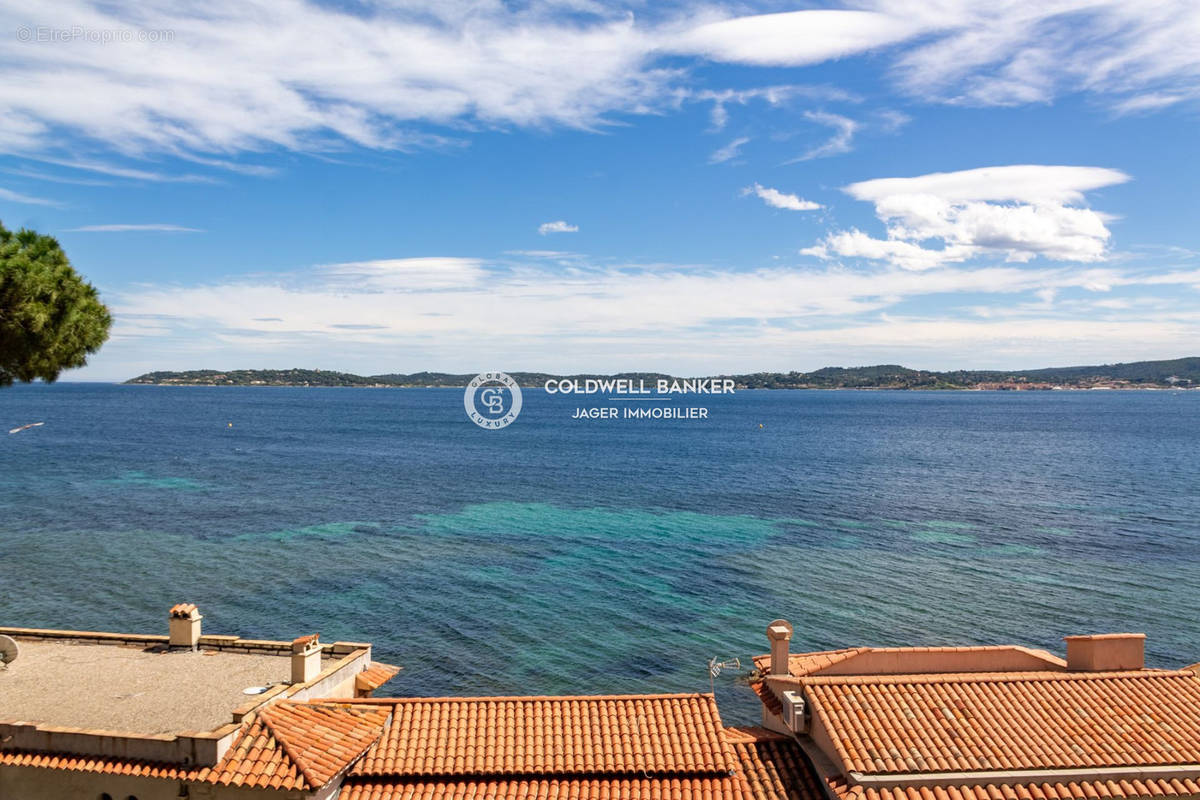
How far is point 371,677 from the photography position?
64.3 feet

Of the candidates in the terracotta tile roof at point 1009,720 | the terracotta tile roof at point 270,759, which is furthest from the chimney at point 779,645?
the terracotta tile roof at point 270,759

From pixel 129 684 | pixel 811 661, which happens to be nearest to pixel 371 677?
pixel 129 684

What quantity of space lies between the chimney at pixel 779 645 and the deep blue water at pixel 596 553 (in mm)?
9809

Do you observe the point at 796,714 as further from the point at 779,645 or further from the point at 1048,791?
the point at 1048,791

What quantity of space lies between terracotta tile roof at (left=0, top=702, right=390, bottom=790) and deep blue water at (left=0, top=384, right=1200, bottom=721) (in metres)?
14.4

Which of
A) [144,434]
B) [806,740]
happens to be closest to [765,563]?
[806,740]

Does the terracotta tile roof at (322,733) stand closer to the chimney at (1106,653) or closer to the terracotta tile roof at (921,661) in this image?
the terracotta tile roof at (921,661)

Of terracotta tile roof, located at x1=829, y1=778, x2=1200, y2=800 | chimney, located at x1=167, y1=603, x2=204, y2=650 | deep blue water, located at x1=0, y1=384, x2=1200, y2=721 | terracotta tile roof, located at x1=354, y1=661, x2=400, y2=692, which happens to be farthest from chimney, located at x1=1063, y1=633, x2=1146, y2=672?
chimney, located at x1=167, y1=603, x2=204, y2=650

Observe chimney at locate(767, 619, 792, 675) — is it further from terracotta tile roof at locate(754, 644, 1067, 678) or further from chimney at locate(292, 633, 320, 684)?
chimney at locate(292, 633, 320, 684)

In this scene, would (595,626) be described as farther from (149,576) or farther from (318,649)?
(149,576)

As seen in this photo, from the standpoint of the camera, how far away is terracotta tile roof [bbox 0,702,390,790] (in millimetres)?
13875

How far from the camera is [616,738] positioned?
16.5 m

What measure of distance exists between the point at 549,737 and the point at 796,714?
5.06 metres

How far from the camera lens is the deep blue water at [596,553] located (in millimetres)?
34688
